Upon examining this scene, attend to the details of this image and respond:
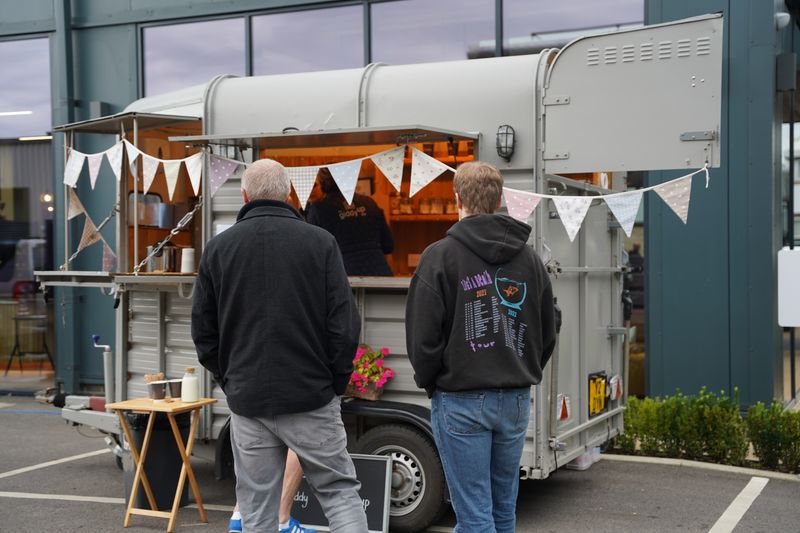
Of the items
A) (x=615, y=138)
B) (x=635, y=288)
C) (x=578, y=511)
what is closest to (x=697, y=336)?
(x=635, y=288)

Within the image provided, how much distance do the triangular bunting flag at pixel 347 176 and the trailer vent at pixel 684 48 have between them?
220cm

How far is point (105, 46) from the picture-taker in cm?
1212

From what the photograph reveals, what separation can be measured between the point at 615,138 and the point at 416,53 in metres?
5.08

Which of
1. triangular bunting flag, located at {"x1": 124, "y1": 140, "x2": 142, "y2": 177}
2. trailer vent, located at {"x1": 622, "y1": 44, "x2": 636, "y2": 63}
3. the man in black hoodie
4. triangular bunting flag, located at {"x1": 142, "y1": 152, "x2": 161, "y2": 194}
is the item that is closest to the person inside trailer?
triangular bunting flag, located at {"x1": 142, "y1": 152, "x2": 161, "y2": 194}

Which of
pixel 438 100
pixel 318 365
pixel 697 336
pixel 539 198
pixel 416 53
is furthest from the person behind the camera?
pixel 416 53

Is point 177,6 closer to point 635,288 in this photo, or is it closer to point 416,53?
point 416,53

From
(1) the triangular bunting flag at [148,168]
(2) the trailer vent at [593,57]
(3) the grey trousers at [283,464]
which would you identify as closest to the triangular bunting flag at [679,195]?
(2) the trailer vent at [593,57]

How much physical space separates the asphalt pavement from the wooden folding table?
0.40 feet

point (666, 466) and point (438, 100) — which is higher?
point (438, 100)

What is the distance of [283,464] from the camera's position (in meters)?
4.38

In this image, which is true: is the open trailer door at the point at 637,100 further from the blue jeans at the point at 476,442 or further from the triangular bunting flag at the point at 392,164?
the blue jeans at the point at 476,442

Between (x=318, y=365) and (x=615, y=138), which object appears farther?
(x=615, y=138)

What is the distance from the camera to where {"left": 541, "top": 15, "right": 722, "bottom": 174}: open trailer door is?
5902 mm

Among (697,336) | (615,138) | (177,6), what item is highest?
(177,6)
